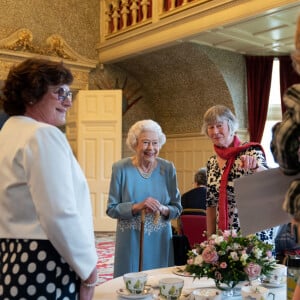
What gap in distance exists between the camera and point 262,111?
27.0ft

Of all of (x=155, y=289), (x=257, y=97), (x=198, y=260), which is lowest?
(x=155, y=289)

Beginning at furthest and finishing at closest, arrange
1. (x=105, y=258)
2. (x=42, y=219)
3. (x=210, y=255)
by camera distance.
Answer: (x=105, y=258)
(x=210, y=255)
(x=42, y=219)

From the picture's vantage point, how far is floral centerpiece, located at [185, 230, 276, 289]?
183 cm

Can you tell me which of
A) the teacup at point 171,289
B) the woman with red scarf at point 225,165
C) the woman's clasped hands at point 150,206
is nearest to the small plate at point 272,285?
the teacup at point 171,289

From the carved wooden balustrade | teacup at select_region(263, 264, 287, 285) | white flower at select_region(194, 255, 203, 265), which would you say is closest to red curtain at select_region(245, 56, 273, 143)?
the carved wooden balustrade

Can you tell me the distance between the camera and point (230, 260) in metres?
1.83

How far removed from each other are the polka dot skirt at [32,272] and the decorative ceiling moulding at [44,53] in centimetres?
632

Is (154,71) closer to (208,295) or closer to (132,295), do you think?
(132,295)

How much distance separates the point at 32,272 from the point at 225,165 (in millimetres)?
1722

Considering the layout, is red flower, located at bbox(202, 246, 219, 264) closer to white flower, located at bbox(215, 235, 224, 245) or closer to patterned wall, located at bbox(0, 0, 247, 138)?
white flower, located at bbox(215, 235, 224, 245)

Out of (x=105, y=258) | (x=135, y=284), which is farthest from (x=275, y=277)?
(x=105, y=258)

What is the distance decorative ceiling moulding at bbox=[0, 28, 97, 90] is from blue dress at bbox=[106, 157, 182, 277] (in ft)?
16.1

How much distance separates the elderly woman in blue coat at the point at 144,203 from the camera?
2980 millimetres

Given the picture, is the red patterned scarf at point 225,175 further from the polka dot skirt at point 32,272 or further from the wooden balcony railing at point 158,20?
the wooden balcony railing at point 158,20
